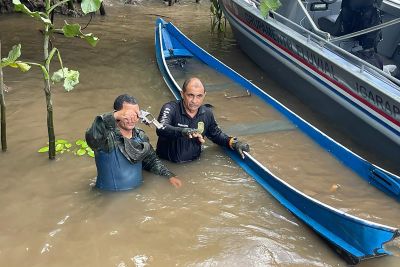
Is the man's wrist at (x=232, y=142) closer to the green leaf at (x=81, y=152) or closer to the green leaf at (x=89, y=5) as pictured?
the green leaf at (x=81, y=152)

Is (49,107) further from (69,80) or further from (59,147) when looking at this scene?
(59,147)

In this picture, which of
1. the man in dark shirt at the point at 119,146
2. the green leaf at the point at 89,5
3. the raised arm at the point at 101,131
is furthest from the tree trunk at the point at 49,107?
the raised arm at the point at 101,131

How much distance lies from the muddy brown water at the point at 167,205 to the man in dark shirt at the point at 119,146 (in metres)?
0.16

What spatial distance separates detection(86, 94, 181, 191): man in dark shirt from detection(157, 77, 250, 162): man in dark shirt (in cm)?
37

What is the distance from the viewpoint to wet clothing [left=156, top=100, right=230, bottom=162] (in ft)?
14.6

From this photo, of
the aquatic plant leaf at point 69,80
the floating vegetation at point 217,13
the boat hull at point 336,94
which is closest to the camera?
the aquatic plant leaf at point 69,80

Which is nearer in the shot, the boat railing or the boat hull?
the boat hull

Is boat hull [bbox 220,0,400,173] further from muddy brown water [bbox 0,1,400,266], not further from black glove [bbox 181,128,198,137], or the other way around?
black glove [bbox 181,128,198,137]

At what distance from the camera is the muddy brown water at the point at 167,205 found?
3516mm

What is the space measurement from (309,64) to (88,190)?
12.0ft

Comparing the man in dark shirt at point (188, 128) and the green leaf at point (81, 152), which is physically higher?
the man in dark shirt at point (188, 128)

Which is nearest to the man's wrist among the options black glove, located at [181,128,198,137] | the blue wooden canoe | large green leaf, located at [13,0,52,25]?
the blue wooden canoe

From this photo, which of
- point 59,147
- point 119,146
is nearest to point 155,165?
point 119,146

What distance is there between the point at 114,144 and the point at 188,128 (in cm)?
81
